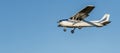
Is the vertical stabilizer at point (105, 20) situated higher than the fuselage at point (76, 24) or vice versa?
the vertical stabilizer at point (105, 20)

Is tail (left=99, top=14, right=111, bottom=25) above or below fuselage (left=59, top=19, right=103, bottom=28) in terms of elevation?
above

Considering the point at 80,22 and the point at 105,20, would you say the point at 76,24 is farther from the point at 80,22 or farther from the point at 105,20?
the point at 105,20

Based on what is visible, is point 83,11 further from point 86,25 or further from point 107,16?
point 107,16

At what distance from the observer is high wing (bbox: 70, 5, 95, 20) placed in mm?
60875

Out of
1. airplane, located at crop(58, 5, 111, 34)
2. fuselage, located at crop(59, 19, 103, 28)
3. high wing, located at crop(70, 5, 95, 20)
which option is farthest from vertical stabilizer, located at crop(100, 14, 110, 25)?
high wing, located at crop(70, 5, 95, 20)

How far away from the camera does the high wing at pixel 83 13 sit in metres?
60.9

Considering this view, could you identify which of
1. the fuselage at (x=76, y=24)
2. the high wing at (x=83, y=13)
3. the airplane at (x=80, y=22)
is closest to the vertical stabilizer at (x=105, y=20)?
the airplane at (x=80, y=22)

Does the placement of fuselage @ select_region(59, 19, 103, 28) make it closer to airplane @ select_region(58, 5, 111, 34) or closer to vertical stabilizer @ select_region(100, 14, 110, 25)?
airplane @ select_region(58, 5, 111, 34)

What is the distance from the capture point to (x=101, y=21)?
67.5 meters

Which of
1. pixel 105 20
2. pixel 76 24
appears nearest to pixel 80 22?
pixel 76 24

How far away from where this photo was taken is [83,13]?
63031 millimetres

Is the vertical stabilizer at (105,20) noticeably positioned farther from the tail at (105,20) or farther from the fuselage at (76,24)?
the fuselage at (76,24)

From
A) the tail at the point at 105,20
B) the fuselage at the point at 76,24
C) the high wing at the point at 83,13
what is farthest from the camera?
the tail at the point at 105,20

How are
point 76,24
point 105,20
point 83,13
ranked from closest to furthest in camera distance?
point 76,24, point 83,13, point 105,20
